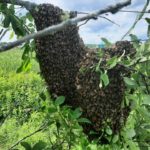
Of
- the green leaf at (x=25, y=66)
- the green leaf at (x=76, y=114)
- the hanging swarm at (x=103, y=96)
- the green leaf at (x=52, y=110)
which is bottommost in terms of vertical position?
the hanging swarm at (x=103, y=96)

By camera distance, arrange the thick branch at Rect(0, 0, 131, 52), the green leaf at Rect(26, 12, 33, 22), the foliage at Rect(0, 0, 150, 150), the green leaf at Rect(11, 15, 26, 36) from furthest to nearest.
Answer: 1. the green leaf at Rect(26, 12, 33, 22)
2. the green leaf at Rect(11, 15, 26, 36)
3. the foliage at Rect(0, 0, 150, 150)
4. the thick branch at Rect(0, 0, 131, 52)

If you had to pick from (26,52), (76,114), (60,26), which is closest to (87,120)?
(76,114)

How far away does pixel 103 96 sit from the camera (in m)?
1.80

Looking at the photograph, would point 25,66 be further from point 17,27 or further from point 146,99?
point 146,99

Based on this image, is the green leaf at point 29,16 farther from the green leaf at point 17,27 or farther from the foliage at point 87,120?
the green leaf at point 17,27

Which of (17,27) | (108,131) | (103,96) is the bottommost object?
(108,131)

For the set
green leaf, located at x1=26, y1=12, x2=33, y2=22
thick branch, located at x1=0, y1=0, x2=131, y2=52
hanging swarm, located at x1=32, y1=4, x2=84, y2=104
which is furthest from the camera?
hanging swarm, located at x1=32, y1=4, x2=84, y2=104

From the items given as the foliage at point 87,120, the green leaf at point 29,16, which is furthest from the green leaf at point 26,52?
the green leaf at point 29,16

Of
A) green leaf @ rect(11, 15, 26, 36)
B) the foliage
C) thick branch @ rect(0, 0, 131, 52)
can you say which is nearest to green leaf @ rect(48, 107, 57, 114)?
the foliage

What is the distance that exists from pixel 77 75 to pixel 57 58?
0.40 ft

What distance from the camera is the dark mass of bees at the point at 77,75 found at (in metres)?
1.79

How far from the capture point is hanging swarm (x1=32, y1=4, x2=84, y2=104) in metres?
1.87

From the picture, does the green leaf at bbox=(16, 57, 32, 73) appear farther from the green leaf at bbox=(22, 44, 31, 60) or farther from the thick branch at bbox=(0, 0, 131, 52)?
the thick branch at bbox=(0, 0, 131, 52)

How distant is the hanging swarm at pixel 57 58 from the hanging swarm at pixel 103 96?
87 millimetres
